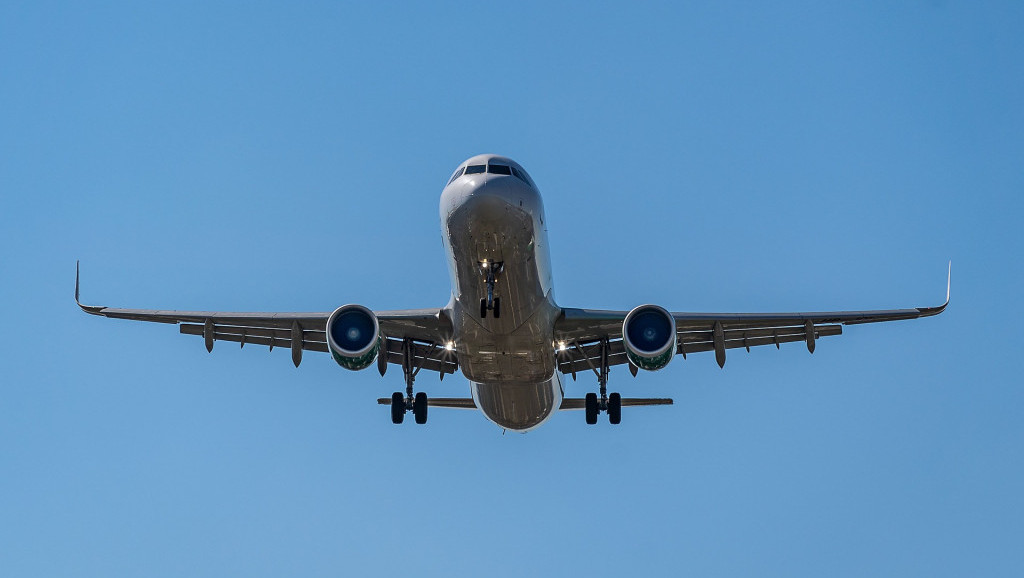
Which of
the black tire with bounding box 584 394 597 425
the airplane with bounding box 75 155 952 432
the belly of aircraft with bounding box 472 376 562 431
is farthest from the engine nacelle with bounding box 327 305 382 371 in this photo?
the black tire with bounding box 584 394 597 425

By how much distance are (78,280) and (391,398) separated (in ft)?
27.8

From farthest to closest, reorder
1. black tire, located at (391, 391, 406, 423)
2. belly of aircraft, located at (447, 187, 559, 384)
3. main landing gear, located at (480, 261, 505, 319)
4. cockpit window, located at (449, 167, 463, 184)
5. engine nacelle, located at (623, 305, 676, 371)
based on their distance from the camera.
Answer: black tire, located at (391, 391, 406, 423), engine nacelle, located at (623, 305, 676, 371), cockpit window, located at (449, 167, 463, 184), main landing gear, located at (480, 261, 505, 319), belly of aircraft, located at (447, 187, 559, 384)

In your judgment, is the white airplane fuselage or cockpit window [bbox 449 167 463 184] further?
cockpit window [bbox 449 167 463 184]

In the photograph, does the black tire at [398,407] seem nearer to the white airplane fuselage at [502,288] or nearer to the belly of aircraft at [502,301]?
the white airplane fuselage at [502,288]

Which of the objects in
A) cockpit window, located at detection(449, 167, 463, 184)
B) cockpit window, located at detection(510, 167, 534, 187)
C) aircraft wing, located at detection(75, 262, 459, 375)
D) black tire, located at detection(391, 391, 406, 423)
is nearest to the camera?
cockpit window, located at detection(449, 167, 463, 184)

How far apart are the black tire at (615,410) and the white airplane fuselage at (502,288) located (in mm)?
1513

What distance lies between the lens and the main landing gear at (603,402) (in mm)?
30859

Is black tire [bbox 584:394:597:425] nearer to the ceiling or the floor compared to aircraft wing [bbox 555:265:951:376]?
nearer to the floor

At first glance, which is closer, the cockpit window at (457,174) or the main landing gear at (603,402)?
the cockpit window at (457,174)

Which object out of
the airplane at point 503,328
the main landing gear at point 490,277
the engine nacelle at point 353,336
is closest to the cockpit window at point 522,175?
the airplane at point 503,328

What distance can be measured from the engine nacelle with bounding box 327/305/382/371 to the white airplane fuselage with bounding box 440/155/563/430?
6.51ft

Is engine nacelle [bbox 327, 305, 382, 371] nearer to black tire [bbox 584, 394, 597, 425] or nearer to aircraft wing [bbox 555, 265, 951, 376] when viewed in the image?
aircraft wing [bbox 555, 265, 951, 376]

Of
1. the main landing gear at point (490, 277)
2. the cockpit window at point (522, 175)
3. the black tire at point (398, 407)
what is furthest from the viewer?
the black tire at point (398, 407)

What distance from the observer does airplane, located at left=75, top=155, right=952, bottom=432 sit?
2586cm
